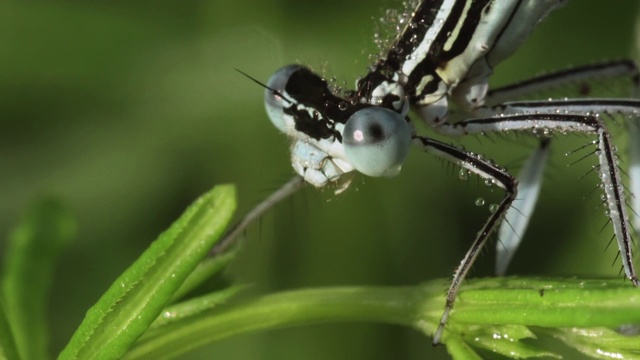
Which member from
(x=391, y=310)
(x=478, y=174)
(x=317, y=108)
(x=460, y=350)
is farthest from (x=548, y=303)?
(x=317, y=108)

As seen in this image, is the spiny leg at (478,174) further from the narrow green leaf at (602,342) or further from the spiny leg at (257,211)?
the spiny leg at (257,211)

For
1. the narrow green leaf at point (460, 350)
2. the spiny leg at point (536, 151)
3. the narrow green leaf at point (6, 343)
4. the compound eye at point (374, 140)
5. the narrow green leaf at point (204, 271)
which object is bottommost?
the narrow green leaf at point (6, 343)

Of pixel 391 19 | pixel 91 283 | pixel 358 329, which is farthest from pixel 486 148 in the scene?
pixel 91 283

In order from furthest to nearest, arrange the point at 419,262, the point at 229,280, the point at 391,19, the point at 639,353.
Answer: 1. the point at 419,262
2. the point at 391,19
3. the point at 229,280
4. the point at 639,353

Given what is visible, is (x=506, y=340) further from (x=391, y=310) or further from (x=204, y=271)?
(x=204, y=271)

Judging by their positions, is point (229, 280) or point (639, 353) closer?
point (639, 353)

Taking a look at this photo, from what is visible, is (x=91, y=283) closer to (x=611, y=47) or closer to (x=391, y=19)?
(x=391, y=19)

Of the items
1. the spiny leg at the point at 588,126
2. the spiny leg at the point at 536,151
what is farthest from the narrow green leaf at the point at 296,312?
the spiny leg at the point at 536,151

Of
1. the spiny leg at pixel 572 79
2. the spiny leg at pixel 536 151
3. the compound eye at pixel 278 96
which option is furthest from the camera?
the spiny leg at pixel 572 79
